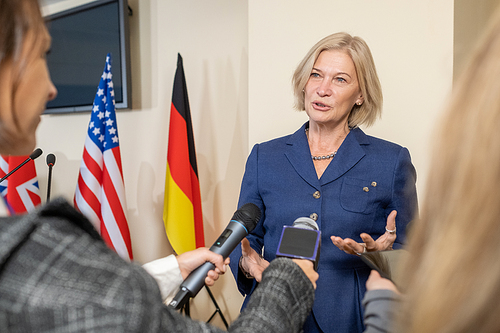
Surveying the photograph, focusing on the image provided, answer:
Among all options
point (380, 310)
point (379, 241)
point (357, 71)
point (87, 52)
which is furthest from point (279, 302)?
point (87, 52)

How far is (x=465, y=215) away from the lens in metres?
0.46

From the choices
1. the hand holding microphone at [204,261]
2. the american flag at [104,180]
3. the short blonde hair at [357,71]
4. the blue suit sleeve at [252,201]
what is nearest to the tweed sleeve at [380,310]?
the hand holding microphone at [204,261]

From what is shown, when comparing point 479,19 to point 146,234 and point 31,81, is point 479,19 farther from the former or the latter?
point 146,234

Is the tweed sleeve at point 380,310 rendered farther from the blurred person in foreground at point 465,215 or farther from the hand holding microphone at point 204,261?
the hand holding microphone at point 204,261

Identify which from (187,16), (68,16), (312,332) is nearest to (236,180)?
(187,16)

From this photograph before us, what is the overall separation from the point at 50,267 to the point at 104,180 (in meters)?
2.04

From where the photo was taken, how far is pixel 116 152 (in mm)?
2479

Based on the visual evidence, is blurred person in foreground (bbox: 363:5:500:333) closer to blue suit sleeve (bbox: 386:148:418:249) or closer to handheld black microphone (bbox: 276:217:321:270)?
handheld black microphone (bbox: 276:217:321:270)

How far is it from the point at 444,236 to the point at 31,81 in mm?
673

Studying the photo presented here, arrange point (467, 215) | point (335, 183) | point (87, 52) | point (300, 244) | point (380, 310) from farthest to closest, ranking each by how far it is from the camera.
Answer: point (87, 52), point (335, 183), point (300, 244), point (380, 310), point (467, 215)

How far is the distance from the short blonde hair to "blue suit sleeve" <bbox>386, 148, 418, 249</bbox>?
0.26 m

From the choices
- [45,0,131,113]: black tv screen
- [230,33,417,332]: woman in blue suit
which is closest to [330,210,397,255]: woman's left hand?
[230,33,417,332]: woman in blue suit

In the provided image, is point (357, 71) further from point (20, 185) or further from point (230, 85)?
point (20, 185)

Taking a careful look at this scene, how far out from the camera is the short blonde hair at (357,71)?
1.53m
